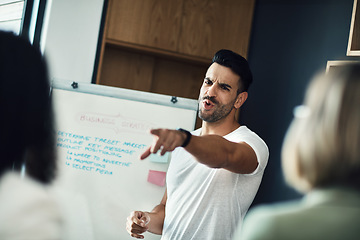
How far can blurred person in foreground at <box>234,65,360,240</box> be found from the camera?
671 mm

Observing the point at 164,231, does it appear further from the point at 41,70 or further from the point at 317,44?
the point at 317,44

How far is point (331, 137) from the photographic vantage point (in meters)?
0.71

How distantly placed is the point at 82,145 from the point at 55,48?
84 centimetres

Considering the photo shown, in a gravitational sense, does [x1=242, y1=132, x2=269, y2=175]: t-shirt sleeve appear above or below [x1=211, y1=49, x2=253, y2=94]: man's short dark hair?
below

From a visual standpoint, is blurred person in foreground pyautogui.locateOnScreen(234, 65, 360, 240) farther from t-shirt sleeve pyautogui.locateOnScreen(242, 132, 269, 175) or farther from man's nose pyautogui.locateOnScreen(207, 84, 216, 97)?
man's nose pyautogui.locateOnScreen(207, 84, 216, 97)

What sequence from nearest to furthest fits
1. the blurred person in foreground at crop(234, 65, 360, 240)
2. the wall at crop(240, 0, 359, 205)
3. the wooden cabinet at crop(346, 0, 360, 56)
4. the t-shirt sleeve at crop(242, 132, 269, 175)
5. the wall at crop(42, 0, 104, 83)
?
1. the blurred person in foreground at crop(234, 65, 360, 240)
2. the t-shirt sleeve at crop(242, 132, 269, 175)
3. the wooden cabinet at crop(346, 0, 360, 56)
4. the wall at crop(240, 0, 359, 205)
5. the wall at crop(42, 0, 104, 83)

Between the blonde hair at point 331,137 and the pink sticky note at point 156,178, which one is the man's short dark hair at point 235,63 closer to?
the pink sticky note at point 156,178

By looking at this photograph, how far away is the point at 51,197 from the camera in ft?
2.59

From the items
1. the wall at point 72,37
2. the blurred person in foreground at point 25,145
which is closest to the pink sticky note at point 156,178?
the wall at point 72,37

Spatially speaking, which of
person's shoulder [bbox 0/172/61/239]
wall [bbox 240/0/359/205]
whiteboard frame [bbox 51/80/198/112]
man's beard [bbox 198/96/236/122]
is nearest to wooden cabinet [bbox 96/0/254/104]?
wall [bbox 240/0/359/205]

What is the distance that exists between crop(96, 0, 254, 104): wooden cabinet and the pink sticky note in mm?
890

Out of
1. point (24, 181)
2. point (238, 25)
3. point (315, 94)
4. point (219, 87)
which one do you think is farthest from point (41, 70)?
point (238, 25)

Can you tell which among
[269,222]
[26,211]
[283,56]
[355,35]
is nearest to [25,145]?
[26,211]

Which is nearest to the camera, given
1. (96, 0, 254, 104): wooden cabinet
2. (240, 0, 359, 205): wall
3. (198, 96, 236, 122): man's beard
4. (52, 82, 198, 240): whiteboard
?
(198, 96, 236, 122): man's beard
